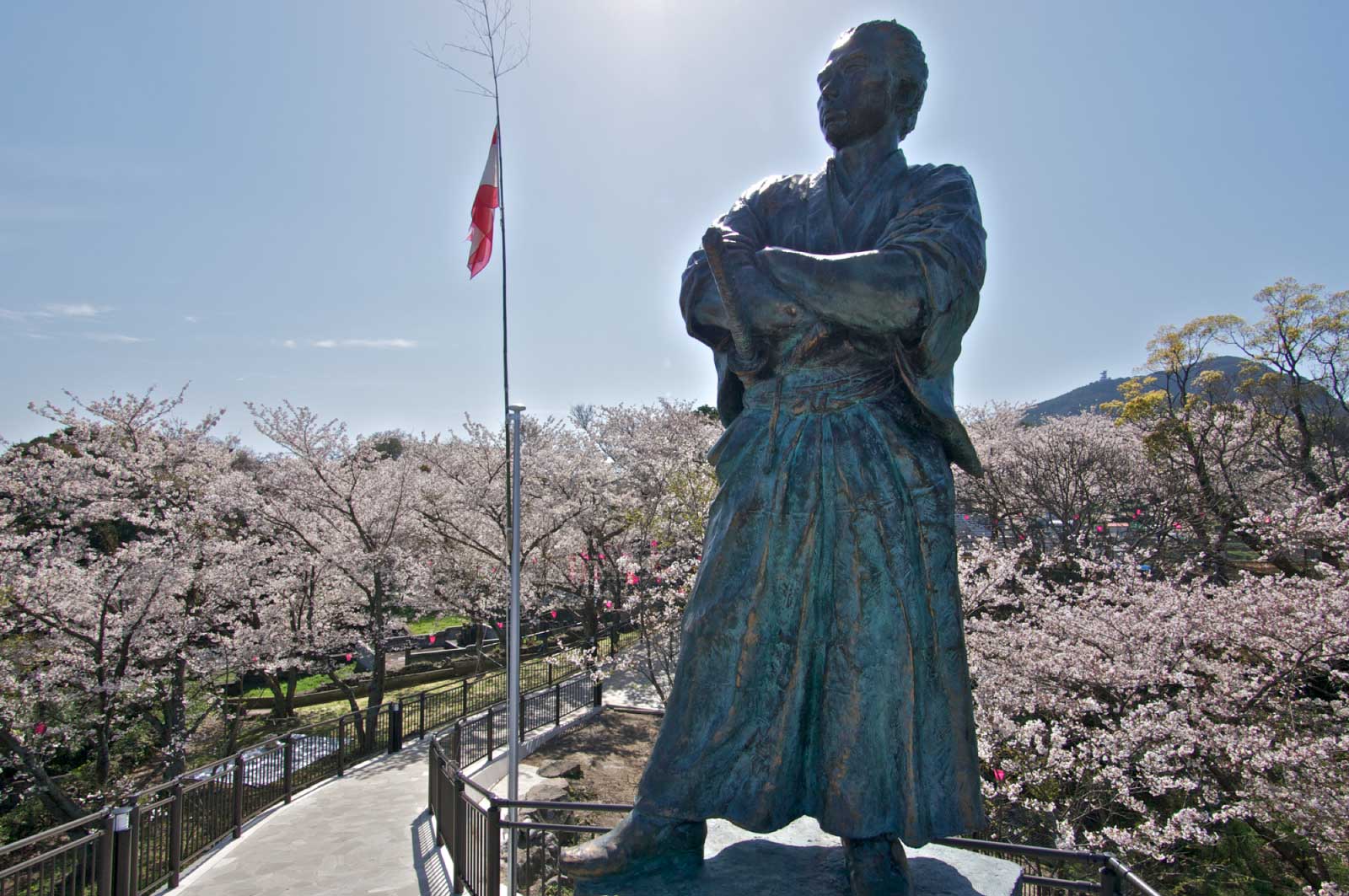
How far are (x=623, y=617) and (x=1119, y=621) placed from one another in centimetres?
1881

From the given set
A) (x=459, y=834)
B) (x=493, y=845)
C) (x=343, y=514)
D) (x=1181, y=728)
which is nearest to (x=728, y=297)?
(x=493, y=845)

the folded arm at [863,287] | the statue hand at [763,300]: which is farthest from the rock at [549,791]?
the folded arm at [863,287]

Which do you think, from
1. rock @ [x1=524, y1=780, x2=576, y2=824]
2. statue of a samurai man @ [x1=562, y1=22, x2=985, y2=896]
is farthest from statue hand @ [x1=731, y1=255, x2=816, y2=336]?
rock @ [x1=524, y1=780, x2=576, y2=824]

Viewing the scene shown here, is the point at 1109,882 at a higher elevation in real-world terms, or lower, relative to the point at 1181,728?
higher

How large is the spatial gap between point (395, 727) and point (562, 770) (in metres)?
3.69

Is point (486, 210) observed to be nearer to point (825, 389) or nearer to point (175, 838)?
point (175, 838)

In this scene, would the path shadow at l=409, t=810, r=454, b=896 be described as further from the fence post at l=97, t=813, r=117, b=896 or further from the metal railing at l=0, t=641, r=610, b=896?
the fence post at l=97, t=813, r=117, b=896

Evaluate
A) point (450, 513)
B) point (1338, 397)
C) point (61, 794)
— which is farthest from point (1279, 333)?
point (61, 794)

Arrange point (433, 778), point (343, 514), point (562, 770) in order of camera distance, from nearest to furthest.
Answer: point (433, 778) < point (562, 770) < point (343, 514)

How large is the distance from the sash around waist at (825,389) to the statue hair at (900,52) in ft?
3.21

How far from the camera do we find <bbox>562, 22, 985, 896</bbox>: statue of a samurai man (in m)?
2.12

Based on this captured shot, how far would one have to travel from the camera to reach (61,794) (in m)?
11.5

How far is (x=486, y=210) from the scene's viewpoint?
1160 cm

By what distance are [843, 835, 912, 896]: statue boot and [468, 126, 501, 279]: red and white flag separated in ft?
35.5
